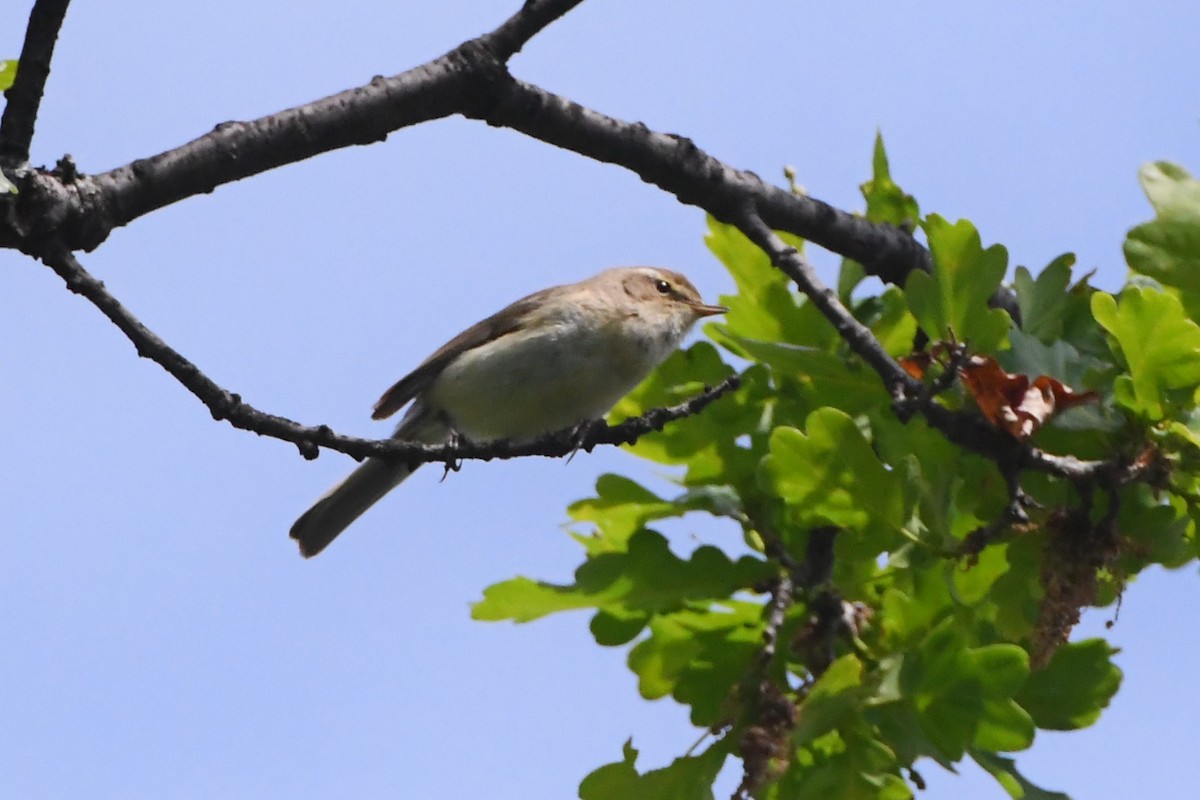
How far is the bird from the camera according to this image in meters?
5.02

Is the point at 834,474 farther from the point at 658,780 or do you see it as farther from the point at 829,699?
the point at 658,780

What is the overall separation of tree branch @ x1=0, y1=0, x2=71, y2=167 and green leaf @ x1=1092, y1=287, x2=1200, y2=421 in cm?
191

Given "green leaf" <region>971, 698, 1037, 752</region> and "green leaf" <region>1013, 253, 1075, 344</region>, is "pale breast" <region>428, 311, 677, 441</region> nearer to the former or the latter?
"green leaf" <region>1013, 253, 1075, 344</region>

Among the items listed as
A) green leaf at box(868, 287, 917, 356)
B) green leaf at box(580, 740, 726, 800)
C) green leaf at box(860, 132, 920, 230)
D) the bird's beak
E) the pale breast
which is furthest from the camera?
the bird's beak

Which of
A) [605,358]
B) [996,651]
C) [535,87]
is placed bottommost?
[996,651]

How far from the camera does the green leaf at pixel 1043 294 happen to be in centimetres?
283

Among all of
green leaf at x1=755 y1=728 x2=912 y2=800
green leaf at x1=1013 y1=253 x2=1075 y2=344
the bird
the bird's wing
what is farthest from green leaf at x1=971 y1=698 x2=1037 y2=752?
the bird's wing

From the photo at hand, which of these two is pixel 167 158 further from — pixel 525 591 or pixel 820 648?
pixel 820 648

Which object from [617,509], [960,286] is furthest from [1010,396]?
[617,509]

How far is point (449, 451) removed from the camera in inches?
117

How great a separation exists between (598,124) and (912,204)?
91cm

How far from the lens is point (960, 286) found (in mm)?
2635

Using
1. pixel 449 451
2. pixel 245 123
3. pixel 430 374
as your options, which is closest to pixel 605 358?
pixel 430 374

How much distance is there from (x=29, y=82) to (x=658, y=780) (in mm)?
1730
